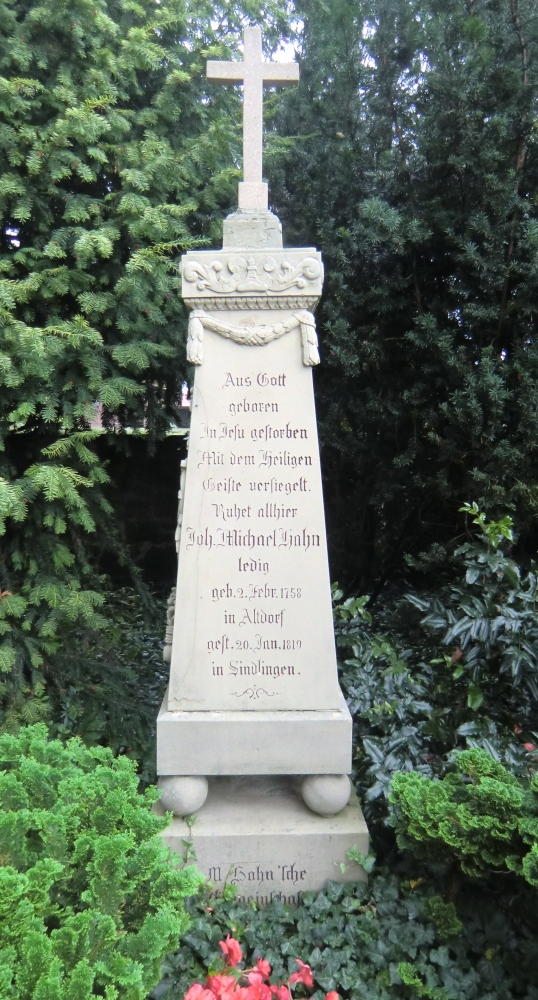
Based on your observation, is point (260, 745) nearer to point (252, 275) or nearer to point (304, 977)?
point (304, 977)

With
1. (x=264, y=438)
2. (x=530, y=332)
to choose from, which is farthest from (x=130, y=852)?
(x=530, y=332)

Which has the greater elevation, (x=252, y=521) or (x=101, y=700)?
(x=252, y=521)

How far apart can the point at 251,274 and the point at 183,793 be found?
208cm

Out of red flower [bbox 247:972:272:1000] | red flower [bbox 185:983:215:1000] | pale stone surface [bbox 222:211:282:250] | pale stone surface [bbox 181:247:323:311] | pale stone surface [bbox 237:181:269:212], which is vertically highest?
pale stone surface [bbox 237:181:269:212]

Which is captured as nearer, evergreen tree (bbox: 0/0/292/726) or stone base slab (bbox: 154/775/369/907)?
stone base slab (bbox: 154/775/369/907)

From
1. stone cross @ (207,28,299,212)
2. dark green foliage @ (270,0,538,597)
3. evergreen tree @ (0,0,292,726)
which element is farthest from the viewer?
dark green foliage @ (270,0,538,597)

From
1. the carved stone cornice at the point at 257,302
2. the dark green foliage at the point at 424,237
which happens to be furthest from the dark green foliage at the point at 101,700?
the dark green foliage at the point at 424,237

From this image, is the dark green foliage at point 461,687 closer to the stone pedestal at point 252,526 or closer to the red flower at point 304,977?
the stone pedestal at point 252,526

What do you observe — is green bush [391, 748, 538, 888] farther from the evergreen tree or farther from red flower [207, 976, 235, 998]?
the evergreen tree

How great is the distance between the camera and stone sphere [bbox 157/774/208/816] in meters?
2.45

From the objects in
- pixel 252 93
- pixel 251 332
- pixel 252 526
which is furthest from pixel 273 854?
pixel 252 93

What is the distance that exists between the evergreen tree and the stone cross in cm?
70

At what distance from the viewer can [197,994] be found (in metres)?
1.85

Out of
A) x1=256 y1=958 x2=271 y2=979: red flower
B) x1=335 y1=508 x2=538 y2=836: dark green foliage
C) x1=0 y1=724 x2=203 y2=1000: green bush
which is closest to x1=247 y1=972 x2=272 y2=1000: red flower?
x1=256 y1=958 x2=271 y2=979: red flower
